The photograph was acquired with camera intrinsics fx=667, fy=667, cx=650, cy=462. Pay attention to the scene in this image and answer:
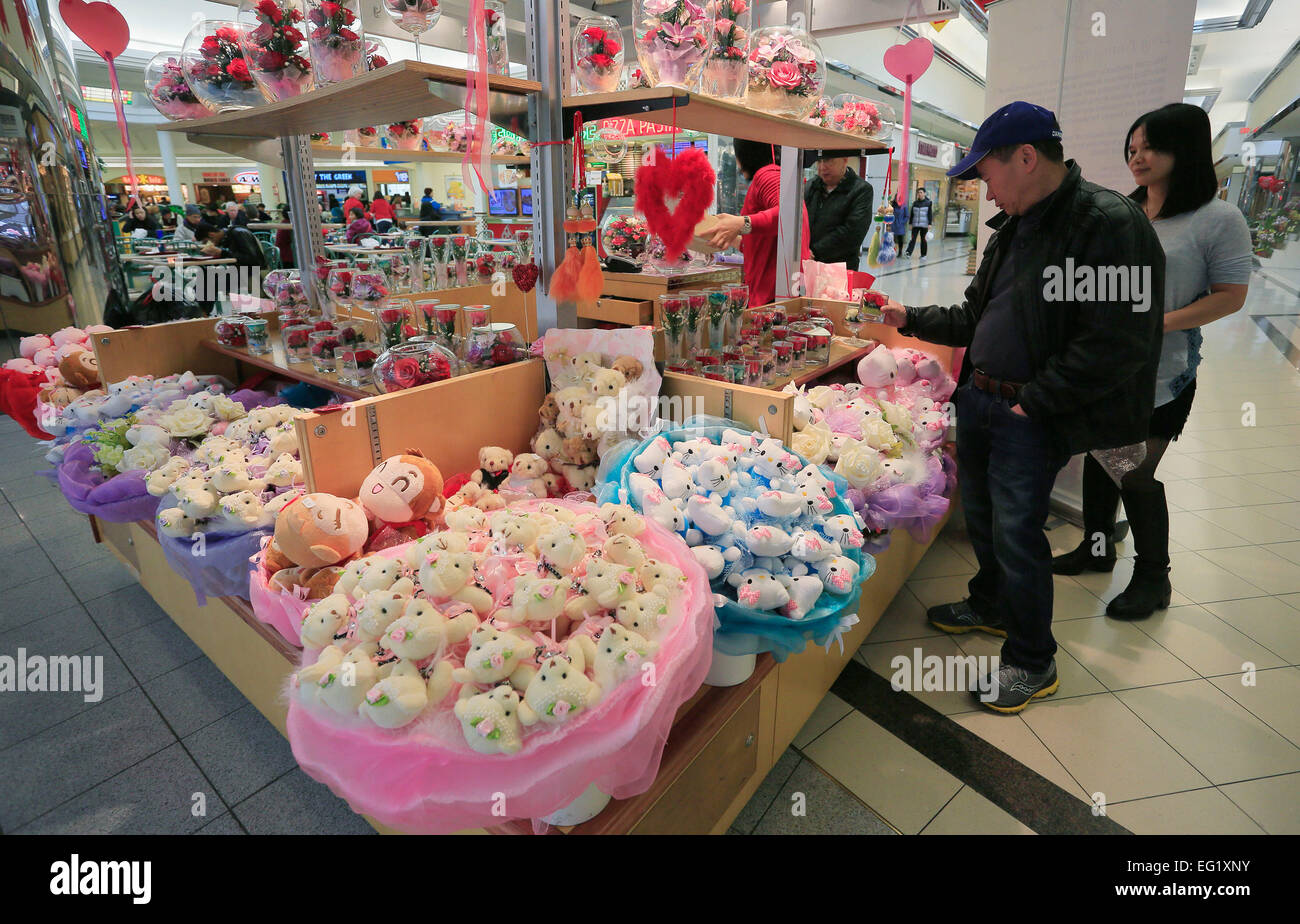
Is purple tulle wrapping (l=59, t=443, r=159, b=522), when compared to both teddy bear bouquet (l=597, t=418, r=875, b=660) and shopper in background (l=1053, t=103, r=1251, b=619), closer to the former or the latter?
teddy bear bouquet (l=597, t=418, r=875, b=660)

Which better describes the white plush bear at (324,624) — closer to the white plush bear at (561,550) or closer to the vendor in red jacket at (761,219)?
the white plush bear at (561,550)

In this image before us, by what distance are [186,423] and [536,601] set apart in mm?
1773

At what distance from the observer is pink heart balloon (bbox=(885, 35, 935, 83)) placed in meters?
3.20

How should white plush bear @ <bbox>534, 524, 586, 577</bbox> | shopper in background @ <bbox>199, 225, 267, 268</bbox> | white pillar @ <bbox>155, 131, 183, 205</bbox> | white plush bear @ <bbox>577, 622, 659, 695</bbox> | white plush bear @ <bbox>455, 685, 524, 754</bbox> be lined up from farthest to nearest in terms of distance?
white pillar @ <bbox>155, 131, 183, 205</bbox> → shopper in background @ <bbox>199, 225, 267, 268</bbox> → white plush bear @ <bbox>534, 524, 586, 577</bbox> → white plush bear @ <bbox>577, 622, 659, 695</bbox> → white plush bear @ <bbox>455, 685, 524, 754</bbox>

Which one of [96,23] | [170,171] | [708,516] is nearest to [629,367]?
[708,516]

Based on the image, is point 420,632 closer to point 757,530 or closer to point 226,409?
point 757,530

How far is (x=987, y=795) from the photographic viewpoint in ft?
6.08

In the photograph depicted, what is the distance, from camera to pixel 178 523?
5.86 feet

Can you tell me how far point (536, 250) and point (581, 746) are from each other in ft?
5.05

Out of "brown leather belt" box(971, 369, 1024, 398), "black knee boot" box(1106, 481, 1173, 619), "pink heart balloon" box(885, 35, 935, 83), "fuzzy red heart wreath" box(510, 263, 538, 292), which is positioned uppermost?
"pink heart balloon" box(885, 35, 935, 83)

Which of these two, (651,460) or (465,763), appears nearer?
(465,763)

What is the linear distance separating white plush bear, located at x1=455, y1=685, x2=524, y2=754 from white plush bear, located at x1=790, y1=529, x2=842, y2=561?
734 mm

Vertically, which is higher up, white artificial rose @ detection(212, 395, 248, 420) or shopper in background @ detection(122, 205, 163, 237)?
shopper in background @ detection(122, 205, 163, 237)

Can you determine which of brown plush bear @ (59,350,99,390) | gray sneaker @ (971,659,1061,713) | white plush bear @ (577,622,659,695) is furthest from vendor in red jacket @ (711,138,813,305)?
brown plush bear @ (59,350,99,390)
